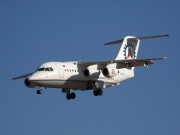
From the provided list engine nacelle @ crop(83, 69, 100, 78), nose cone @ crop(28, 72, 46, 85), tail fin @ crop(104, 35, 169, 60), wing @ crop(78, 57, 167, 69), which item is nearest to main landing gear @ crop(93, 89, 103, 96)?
engine nacelle @ crop(83, 69, 100, 78)

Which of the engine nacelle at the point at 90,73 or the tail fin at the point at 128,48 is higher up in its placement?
the tail fin at the point at 128,48

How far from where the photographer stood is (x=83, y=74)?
126 ft

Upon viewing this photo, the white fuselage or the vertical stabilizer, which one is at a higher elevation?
the vertical stabilizer

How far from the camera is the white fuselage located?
36.5 metres

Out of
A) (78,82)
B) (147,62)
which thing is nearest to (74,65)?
(78,82)

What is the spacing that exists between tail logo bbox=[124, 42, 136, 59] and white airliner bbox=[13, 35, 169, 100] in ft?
2.49

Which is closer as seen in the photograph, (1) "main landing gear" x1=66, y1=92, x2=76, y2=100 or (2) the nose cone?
(2) the nose cone

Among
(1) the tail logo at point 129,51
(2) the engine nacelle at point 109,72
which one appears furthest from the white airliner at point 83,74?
(1) the tail logo at point 129,51

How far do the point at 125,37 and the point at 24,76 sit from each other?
6918 mm

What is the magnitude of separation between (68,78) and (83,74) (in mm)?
1268

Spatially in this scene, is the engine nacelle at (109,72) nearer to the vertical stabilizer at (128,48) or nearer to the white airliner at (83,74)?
the white airliner at (83,74)

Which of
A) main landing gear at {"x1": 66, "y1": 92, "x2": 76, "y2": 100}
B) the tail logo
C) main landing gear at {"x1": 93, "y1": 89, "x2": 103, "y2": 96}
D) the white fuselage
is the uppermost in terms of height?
the tail logo

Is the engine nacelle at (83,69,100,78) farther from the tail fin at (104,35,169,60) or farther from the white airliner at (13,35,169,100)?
the tail fin at (104,35,169,60)

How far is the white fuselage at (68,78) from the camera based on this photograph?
3653 cm
